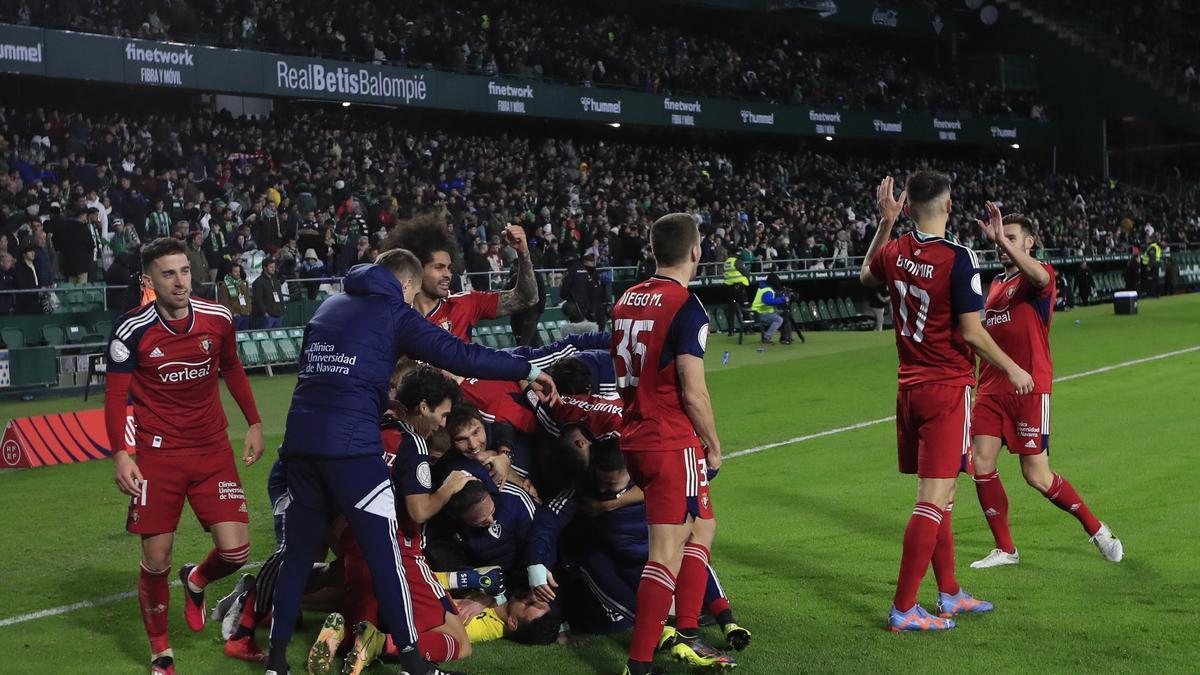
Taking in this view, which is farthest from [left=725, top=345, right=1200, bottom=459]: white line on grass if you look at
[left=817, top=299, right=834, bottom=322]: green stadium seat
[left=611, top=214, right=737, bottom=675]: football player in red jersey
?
[left=817, top=299, right=834, bottom=322]: green stadium seat

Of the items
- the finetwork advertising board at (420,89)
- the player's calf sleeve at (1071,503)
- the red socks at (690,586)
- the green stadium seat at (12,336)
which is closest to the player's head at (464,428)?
the red socks at (690,586)

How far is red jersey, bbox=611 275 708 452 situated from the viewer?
5824 millimetres

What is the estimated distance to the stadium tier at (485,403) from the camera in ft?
19.7

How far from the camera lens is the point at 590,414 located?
7.27 meters

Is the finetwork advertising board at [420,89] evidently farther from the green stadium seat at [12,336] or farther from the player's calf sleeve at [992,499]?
the player's calf sleeve at [992,499]

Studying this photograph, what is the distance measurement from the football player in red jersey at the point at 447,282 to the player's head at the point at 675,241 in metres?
1.47

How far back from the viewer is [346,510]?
5680 millimetres

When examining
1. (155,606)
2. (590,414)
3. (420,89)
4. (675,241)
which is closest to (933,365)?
(675,241)

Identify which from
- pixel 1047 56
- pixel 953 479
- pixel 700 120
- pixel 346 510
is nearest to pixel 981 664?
pixel 953 479

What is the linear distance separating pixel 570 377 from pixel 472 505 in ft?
3.22

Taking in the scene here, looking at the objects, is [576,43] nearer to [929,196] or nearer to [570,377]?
[570,377]

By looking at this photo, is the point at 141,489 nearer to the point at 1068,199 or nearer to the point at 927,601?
the point at 927,601

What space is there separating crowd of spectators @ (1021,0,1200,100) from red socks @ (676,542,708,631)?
61.9 m

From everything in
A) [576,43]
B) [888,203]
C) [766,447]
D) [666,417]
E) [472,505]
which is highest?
[576,43]
